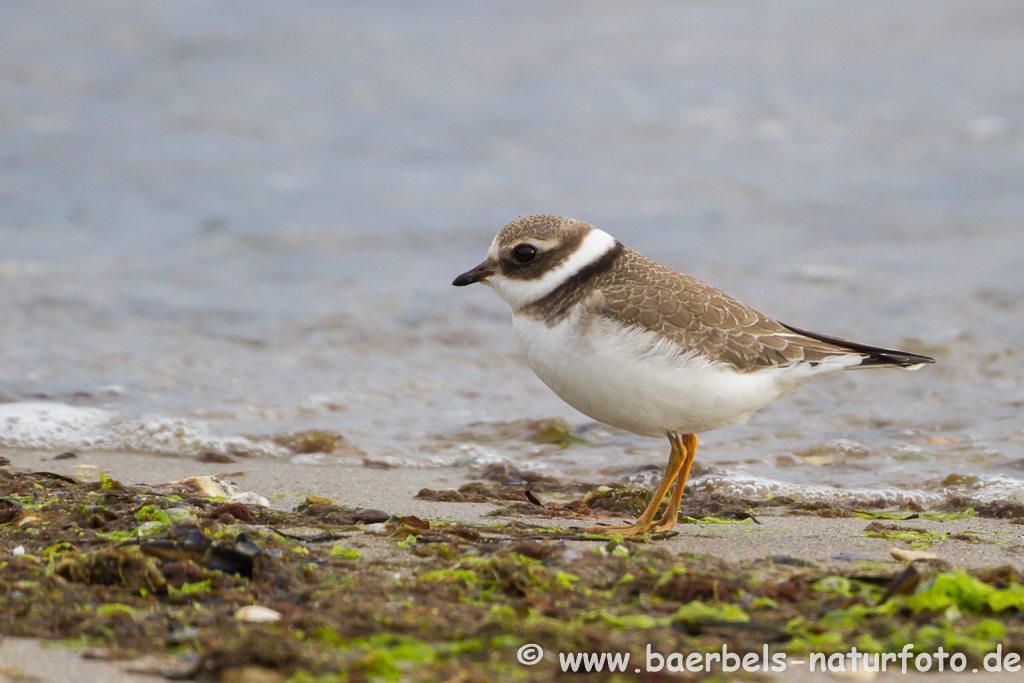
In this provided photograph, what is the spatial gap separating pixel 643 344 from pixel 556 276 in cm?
68

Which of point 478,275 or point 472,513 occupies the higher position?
point 478,275

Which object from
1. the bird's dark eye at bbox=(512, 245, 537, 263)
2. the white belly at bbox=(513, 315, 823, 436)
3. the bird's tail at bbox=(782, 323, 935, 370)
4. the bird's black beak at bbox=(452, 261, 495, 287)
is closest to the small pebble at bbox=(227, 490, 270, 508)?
the bird's black beak at bbox=(452, 261, 495, 287)

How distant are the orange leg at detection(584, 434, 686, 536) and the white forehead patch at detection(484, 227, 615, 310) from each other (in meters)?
0.97

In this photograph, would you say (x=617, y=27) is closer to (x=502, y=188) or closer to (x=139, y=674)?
(x=502, y=188)

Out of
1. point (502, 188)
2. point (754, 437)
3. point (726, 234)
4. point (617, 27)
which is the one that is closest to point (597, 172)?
point (502, 188)

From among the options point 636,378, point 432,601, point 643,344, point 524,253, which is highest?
point 524,253

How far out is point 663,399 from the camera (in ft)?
15.8

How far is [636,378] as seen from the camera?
15.7 feet

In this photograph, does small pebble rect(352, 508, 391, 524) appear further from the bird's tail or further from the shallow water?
the bird's tail

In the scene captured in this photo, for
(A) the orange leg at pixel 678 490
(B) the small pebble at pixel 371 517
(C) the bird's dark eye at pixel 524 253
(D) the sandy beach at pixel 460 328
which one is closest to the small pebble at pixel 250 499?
(D) the sandy beach at pixel 460 328

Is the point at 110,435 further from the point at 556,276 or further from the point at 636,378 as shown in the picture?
the point at 636,378

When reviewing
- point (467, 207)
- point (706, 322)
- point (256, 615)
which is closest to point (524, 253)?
point (706, 322)

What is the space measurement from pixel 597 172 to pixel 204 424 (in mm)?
9279

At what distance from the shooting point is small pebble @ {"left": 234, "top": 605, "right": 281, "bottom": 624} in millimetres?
3403
